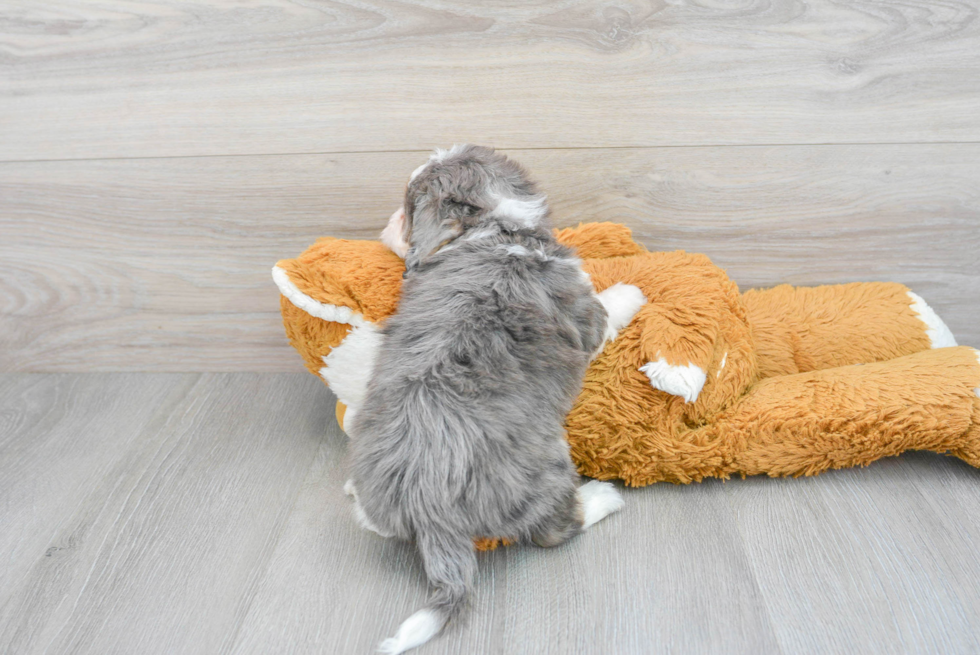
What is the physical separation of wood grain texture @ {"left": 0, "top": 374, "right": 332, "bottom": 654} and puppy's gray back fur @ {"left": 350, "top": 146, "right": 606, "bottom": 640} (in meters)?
0.34

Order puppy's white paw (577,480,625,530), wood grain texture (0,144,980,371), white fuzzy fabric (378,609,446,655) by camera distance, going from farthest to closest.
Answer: wood grain texture (0,144,980,371)
puppy's white paw (577,480,625,530)
white fuzzy fabric (378,609,446,655)

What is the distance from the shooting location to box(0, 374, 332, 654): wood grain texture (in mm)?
1117

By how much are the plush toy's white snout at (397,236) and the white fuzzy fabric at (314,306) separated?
148 millimetres

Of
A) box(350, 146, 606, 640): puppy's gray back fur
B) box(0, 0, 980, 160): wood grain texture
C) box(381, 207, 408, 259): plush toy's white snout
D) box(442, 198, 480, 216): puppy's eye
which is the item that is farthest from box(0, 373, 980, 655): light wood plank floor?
box(0, 0, 980, 160): wood grain texture

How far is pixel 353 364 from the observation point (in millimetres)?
1328

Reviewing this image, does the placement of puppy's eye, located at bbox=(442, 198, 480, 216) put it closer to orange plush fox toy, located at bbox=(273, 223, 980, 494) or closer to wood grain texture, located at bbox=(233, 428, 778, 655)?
orange plush fox toy, located at bbox=(273, 223, 980, 494)

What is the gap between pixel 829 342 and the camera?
147 centimetres

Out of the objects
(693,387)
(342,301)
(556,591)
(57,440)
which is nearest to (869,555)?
(693,387)

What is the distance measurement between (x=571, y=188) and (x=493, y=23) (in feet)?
1.27

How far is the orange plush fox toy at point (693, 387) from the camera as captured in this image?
4.17 feet

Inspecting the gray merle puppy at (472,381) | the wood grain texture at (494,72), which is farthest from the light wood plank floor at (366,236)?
the gray merle puppy at (472,381)

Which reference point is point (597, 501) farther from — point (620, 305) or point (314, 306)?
point (314, 306)

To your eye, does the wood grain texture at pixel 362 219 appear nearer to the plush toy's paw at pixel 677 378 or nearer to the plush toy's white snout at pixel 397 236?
the plush toy's white snout at pixel 397 236

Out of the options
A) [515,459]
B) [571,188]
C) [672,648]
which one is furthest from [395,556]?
[571,188]
